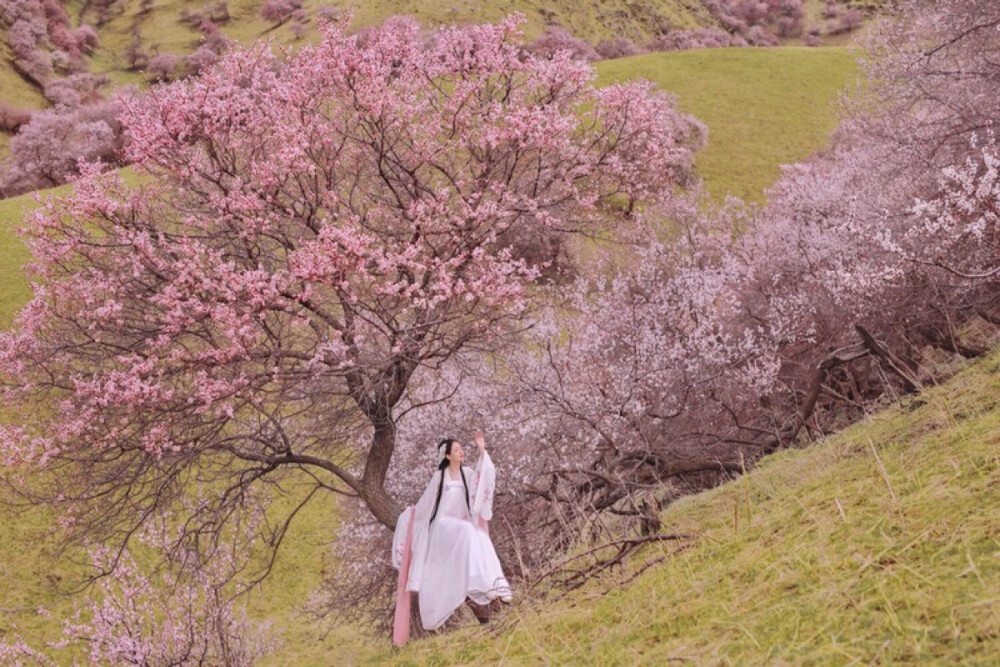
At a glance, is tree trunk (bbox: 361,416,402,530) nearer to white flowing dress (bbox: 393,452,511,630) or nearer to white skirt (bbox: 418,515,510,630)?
white flowing dress (bbox: 393,452,511,630)

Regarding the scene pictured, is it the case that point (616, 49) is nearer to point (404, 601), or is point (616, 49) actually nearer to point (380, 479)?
point (380, 479)

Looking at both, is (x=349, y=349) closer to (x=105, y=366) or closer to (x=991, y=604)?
(x=105, y=366)

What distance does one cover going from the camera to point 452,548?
808 centimetres

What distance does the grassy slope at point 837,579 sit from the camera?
2.18 metres

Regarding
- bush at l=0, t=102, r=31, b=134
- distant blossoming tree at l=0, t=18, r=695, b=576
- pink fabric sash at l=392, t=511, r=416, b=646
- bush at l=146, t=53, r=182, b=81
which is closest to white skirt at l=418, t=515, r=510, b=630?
pink fabric sash at l=392, t=511, r=416, b=646

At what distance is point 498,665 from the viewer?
369cm

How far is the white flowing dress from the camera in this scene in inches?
307

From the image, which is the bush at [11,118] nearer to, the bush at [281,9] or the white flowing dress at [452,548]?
the bush at [281,9]

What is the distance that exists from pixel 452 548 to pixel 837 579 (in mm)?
5923

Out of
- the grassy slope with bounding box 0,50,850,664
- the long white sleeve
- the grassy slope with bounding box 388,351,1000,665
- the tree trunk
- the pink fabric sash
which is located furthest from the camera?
the grassy slope with bounding box 0,50,850,664

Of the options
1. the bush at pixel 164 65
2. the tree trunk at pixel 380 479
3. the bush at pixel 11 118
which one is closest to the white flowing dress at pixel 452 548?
the tree trunk at pixel 380 479

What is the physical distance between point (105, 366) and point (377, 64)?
6.16 m

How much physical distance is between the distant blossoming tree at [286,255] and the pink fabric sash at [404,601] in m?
2.11

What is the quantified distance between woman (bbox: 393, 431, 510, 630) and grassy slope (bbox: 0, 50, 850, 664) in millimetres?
5708
